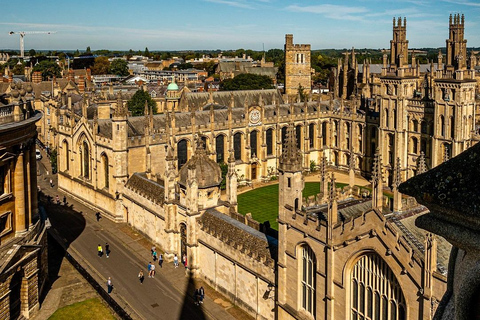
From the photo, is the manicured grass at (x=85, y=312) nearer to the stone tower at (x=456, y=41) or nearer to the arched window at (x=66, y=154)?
the arched window at (x=66, y=154)

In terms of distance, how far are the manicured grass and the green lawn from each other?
52.3ft

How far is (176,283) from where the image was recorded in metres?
29.8

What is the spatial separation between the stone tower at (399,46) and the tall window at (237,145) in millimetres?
16508

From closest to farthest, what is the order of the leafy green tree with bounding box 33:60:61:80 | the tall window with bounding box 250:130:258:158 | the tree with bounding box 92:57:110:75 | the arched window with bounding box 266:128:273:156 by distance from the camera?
the tall window with bounding box 250:130:258:158
the arched window with bounding box 266:128:273:156
the leafy green tree with bounding box 33:60:61:80
the tree with bounding box 92:57:110:75

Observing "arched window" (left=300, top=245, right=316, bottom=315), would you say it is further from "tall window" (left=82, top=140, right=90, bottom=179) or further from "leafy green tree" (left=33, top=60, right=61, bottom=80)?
"leafy green tree" (left=33, top=60, right=61, bottom=80)

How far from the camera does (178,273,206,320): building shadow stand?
25859 millimetres

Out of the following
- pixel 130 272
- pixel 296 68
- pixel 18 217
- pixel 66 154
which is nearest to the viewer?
pixel 18 217

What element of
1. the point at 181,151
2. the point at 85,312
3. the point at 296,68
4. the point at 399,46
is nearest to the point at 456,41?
the point at 399,46

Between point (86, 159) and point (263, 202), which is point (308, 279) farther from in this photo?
point (86, 159)

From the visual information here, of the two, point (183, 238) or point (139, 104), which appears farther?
point (139, 104)

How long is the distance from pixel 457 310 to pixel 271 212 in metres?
38.7

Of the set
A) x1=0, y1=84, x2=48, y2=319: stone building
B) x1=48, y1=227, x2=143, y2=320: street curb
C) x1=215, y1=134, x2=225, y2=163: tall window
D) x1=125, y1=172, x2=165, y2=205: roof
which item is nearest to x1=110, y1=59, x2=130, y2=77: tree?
x1=215, y1=134, x2=225, y2=163: tall window

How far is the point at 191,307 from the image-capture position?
2689 cm

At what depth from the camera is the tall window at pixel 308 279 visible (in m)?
21.1
